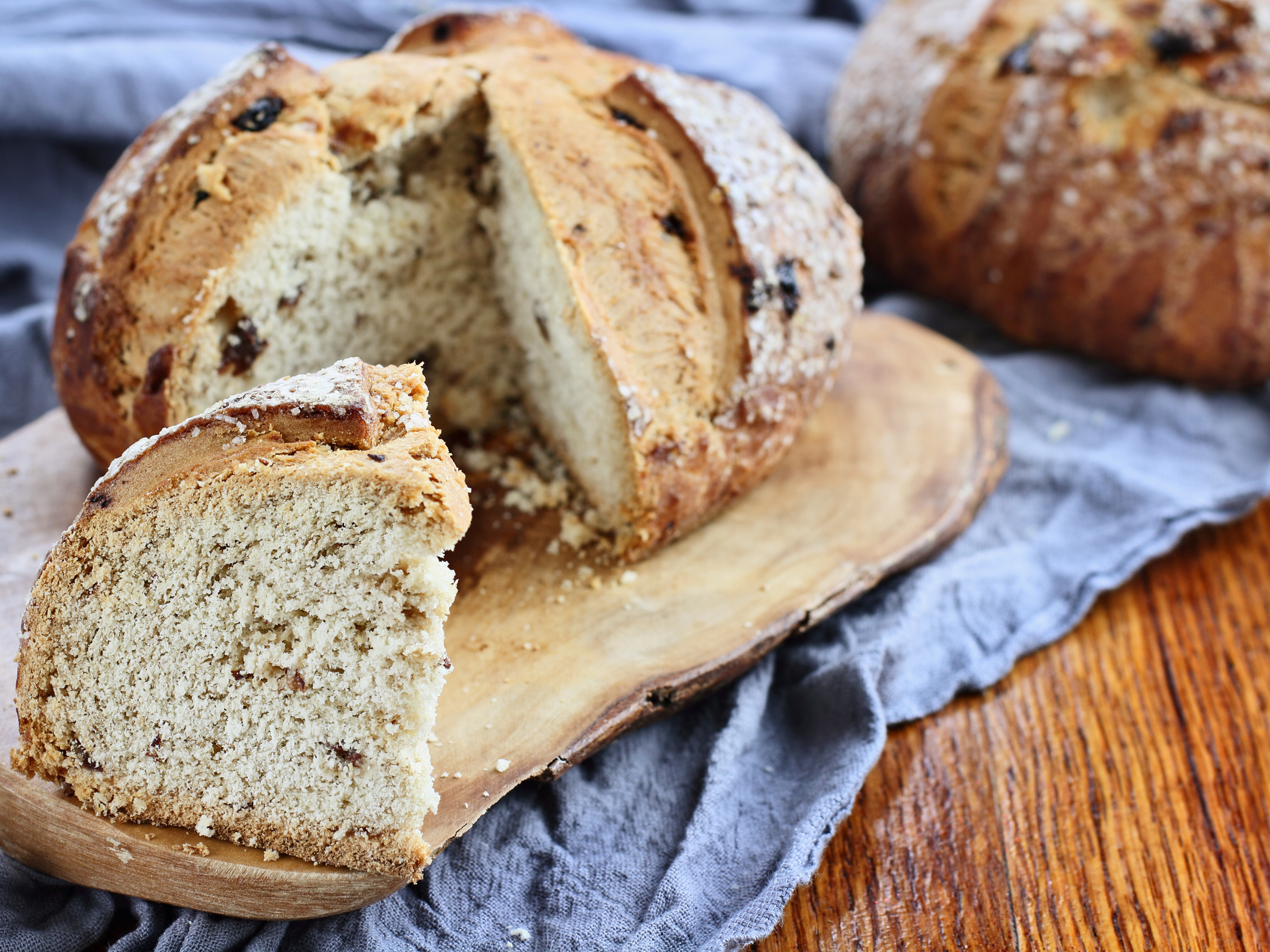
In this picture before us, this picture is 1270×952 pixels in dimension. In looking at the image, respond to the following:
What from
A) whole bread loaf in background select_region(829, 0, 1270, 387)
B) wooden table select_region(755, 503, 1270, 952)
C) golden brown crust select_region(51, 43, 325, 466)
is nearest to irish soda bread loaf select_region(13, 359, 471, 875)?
golden brown crust select_region(51, 43, 325, 466)

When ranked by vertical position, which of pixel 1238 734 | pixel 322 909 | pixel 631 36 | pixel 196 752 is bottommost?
pixel 1238 734

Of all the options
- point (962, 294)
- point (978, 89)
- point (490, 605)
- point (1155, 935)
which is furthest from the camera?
point (962, 294)

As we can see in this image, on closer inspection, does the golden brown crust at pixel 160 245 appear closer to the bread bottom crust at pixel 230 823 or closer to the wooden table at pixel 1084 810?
the bread bottom crust at pixel 230 823

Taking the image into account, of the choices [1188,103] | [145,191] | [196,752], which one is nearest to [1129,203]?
[1188,103]

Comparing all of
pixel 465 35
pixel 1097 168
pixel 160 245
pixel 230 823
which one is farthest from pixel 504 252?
pixel 1097 168

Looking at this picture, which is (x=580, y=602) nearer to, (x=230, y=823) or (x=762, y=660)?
(x=762, y=660)

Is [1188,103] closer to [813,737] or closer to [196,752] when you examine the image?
[813,737]

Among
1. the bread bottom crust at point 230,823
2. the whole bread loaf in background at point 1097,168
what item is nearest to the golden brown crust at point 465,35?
the whole bread loaf in background at point 1097,168
